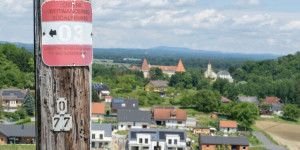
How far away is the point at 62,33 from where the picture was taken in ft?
5.31

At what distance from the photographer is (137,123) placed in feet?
85.7

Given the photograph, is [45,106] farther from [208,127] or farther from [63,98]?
[208,127]

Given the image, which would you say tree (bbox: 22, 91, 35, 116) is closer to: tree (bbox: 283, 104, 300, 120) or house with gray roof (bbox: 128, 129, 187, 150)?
house with gray roof (bbox: 128, 129, 187, 150)

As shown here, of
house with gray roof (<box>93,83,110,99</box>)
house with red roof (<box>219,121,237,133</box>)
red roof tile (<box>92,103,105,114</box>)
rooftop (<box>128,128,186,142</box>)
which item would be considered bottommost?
house with red roof (<box>219,121,237,133</box>)

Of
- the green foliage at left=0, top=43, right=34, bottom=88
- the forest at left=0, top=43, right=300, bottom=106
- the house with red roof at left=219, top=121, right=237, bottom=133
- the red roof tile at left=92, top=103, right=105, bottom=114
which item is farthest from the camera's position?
the forest at left=0, top=43, right=300, bottom=106

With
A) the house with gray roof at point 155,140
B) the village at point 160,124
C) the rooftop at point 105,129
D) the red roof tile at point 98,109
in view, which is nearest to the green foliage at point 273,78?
the village at point 160,124

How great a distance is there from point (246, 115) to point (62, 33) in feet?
91.7

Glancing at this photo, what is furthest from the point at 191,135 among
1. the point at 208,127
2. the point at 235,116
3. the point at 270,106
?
the point at 270,106

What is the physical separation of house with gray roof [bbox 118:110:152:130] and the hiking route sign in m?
24.3

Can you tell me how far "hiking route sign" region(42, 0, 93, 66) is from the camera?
63.4 inches

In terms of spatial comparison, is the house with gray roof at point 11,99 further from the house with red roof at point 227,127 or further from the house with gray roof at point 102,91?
the house with red roof at point 227,127

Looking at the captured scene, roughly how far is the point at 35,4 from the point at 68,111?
60 cm

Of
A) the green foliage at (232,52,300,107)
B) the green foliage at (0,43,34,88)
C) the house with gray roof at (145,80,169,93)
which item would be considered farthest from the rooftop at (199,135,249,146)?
the house with gray roof at (145,80,169,93)

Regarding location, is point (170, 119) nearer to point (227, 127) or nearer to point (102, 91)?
point (227, 127)
